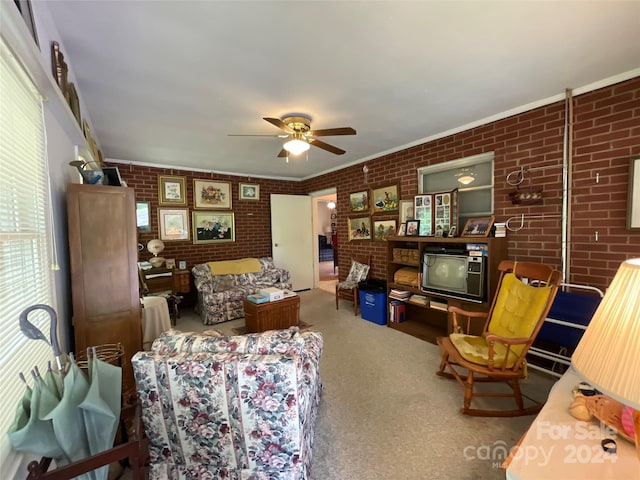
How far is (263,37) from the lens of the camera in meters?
1.62

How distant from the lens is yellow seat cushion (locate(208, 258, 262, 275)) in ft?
15.2

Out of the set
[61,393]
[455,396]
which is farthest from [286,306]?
[61,393]

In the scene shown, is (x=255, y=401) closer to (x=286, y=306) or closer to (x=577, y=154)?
(x=286, y=306)

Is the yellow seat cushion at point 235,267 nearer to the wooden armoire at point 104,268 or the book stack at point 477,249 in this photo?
the wooden armoire at point 104,268

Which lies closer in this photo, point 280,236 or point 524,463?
point 524,463

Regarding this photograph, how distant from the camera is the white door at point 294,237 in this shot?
5688mm

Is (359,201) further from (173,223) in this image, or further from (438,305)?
(173,223)

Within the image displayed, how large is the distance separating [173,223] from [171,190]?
55 cm

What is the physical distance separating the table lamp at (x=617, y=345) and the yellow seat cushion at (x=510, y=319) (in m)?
1.53

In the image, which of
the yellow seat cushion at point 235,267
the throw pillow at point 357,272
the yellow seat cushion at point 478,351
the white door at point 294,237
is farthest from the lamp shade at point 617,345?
the white door at point 294,237

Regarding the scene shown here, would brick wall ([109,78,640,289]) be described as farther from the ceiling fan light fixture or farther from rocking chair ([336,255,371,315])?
the ceiling fan light fixture

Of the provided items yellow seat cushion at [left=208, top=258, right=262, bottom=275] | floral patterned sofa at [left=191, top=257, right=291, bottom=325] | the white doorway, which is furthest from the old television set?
the white doorway

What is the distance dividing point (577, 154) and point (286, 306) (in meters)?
3.27

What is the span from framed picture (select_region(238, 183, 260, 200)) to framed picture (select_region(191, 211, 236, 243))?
0.43 metres
